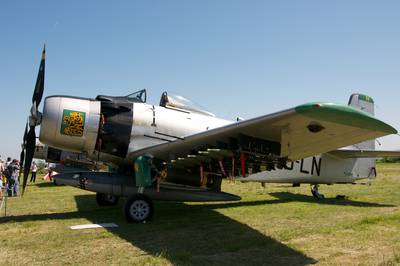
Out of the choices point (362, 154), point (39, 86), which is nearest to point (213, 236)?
point (39, 86)

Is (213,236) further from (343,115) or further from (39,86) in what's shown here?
(39,86)

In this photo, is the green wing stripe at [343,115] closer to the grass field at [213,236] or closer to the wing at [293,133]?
the wing at [293,133]

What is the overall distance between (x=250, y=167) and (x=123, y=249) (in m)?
3.47

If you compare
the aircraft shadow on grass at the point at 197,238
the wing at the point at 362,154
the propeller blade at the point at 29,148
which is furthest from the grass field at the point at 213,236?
the wing at the point at 362,154

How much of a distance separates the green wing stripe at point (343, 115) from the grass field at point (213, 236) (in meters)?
1.71

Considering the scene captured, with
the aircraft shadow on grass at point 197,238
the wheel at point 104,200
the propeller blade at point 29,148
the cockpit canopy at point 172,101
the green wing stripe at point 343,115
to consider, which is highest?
the cockpit canopy at point 172,101

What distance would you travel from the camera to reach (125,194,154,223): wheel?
7.38 meters

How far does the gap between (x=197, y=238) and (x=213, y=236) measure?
296 mm

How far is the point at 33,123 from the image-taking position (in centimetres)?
765

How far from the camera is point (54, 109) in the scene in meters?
7.38

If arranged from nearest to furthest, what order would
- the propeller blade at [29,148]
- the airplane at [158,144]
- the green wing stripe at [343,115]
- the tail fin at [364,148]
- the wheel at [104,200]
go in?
the green wing stripe at [343,115], the airplane at [158,144], the propeller blade at [29,148], the wheel at [104,200], the tail fin at [364,148]

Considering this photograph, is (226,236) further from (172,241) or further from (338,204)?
(338,204)

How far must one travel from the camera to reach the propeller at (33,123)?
25.0 feet

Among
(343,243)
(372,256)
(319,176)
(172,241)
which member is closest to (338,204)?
(319,176)
